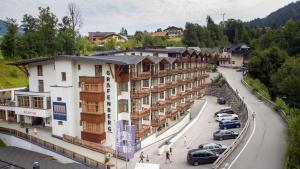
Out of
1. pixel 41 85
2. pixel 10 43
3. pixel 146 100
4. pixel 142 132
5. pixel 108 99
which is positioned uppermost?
pixel 10 43

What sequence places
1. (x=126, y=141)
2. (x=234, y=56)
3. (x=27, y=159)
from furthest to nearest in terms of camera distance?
(x=234, y=56) → (x=27, y=159) → (x=126, y=141)

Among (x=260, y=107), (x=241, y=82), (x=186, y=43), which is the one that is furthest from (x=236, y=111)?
(x=186, y=43)

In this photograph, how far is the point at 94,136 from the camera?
44625 mm

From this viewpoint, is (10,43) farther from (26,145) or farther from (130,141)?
(130,141)

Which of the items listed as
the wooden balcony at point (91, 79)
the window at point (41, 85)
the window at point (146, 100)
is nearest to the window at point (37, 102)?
the window at point (41, 85)

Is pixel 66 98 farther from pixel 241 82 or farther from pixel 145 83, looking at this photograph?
pixel 241 82

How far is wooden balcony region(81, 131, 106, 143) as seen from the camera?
4444 cm

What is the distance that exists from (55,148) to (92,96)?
793 centimetres

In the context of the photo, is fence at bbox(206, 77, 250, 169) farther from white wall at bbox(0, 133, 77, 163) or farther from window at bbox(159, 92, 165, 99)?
white wall at bbox(0, 133, 77, 163)

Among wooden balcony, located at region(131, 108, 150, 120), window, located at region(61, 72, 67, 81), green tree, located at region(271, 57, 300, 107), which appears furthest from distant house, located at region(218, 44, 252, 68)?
window, located at region(61, 72, 67, 81)

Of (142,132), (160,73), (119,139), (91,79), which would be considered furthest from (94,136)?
(160,73)

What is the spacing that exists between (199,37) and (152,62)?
10547 cm

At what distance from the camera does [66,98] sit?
4572cm

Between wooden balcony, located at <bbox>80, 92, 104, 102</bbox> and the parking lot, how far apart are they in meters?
8.53
